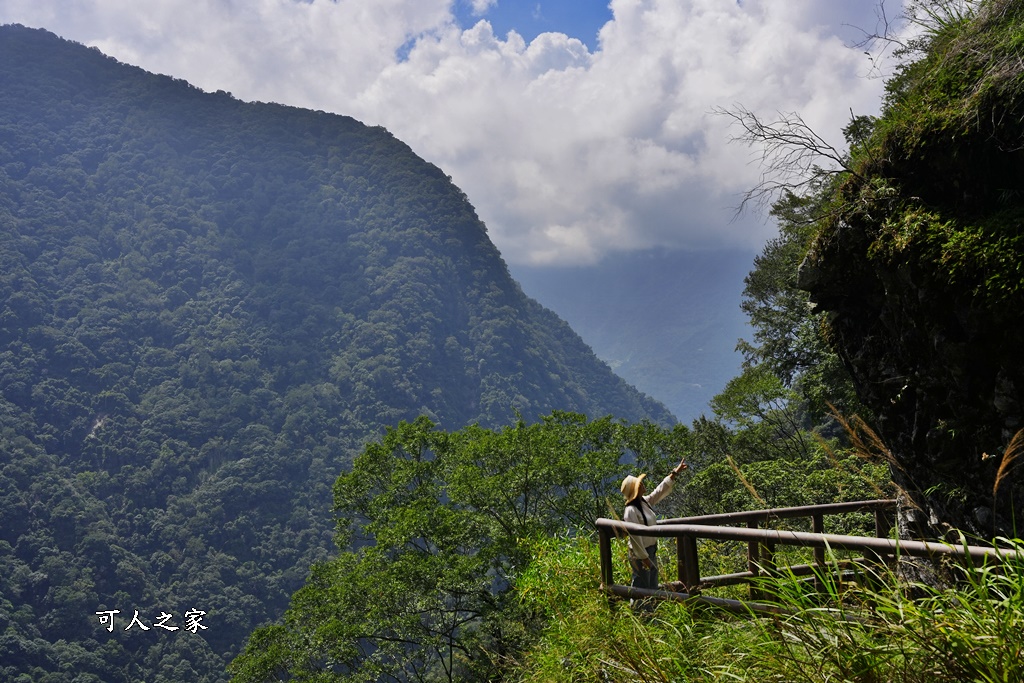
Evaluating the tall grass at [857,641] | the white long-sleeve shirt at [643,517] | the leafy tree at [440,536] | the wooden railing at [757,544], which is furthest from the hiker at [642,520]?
the leafy tree at [440,536]

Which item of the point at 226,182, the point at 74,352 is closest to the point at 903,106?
the point at 74,352

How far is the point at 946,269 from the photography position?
6684 millimetres

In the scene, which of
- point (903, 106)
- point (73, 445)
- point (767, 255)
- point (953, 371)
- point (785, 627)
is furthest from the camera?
point (73, 445)

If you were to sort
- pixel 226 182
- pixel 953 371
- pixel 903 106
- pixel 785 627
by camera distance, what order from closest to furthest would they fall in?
pixel 785 627 → pixel 953 371 → pixel 903 106 → pixel 226 182

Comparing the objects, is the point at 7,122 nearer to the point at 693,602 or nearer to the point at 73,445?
the point at 73,445

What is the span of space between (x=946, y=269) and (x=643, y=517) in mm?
3698

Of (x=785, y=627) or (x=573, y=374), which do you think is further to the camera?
(x=573, y=374)

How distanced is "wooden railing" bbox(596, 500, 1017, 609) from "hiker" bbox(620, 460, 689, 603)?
0.15 metres

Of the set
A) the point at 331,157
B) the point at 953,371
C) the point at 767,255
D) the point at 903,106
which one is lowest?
the point at 953,371

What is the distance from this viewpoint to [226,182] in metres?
156

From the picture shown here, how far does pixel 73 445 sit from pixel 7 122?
90180 mm

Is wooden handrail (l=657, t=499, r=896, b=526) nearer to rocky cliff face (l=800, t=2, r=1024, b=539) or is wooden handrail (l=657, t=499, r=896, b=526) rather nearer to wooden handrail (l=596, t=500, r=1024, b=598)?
wooden handrail (l=596, t=500, r=1024, b=598)

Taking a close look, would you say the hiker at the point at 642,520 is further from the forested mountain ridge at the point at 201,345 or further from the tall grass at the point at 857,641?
the forested mountain ridge at the point at 201,345

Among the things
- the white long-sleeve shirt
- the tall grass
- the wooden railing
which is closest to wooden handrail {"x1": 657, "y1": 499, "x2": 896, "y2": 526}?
the wooden railing
